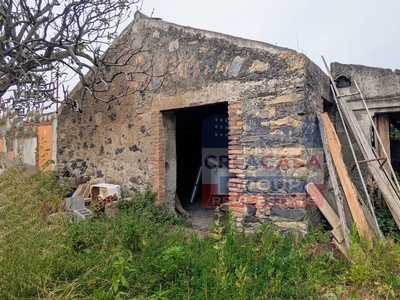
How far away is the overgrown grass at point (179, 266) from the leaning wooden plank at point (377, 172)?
1.91 ft

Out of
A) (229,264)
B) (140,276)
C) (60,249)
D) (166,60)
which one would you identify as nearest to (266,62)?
(166,60)

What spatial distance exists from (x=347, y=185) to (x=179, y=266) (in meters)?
2.29

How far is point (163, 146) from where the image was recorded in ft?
16.3

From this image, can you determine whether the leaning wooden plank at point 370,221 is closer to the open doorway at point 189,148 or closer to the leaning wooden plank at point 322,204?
the leaning wooden plank at point 322,204

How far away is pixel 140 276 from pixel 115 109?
3609mm

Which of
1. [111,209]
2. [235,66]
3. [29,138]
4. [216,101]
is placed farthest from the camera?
[29,138]

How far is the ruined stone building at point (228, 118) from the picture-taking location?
3.71 m

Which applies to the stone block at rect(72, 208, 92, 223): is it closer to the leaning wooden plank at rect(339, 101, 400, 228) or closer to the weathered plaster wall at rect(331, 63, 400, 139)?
the leaning wooden plank at rect(339, 101, 400, 228)

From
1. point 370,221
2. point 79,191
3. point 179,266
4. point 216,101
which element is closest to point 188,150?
point 79,191

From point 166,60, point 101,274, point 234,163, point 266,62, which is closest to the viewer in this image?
point 101,274

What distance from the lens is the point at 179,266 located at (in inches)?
108

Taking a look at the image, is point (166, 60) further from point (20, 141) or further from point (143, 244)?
point (20, 141)

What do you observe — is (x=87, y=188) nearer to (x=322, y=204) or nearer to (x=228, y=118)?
(x=228, y=118)

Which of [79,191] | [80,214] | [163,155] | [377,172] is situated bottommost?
[80,214]
